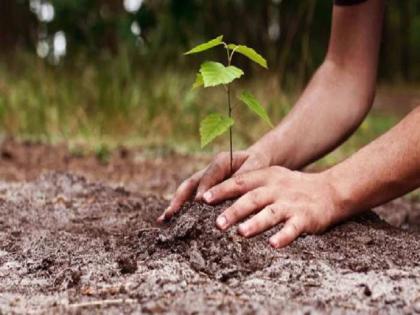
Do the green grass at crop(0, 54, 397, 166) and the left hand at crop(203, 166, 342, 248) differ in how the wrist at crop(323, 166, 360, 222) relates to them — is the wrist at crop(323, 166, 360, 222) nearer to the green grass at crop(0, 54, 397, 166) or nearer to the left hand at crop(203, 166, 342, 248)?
the left hand at crop(203, 166, 342, 248)

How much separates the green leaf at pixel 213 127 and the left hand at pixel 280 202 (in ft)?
0.50

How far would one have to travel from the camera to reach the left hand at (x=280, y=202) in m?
1.86

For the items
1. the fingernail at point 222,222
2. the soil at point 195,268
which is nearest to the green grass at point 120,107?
the soil at point 195,268

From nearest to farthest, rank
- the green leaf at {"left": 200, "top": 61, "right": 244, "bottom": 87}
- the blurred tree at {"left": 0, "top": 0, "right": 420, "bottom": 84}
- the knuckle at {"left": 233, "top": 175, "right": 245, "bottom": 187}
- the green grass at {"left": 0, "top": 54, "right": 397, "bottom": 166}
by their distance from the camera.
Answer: the green leaf at {"left": 200, "top": 61, "right": 244, "bottom": 87} < the knuckle at {"left": 233, "top": 175, "right": 245, "bottom": 187} < the green grass at {"left": 0, "top": 54, "right": 397, "bottom": 166} < the blurred tree at {"left": 0, "top": 0, "right": 420, "bottom": 84}

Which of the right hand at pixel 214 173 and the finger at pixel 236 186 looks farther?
the right hand at pixel 214 173

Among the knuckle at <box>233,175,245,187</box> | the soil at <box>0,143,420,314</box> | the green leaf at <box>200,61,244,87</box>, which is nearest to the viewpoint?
the soil at <box>0,143,420,314</box>

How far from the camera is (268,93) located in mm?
5512

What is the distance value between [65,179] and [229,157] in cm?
105

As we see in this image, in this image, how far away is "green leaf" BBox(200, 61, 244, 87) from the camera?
1.74 meters

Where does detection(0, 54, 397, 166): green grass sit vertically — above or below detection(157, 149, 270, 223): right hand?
below

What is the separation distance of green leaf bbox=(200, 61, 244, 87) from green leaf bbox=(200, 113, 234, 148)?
131mm

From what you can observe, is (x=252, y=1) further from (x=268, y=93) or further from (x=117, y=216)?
(x=117, y=216)

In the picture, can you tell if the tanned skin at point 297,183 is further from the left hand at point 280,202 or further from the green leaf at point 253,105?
the green leaf at point 253,105

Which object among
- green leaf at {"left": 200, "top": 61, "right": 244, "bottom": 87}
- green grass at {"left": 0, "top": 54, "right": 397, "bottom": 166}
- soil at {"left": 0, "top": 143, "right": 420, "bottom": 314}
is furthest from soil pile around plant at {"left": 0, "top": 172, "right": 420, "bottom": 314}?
green grass at {"left": 0, "top": 54, "right": 397, "bottom": 166}
